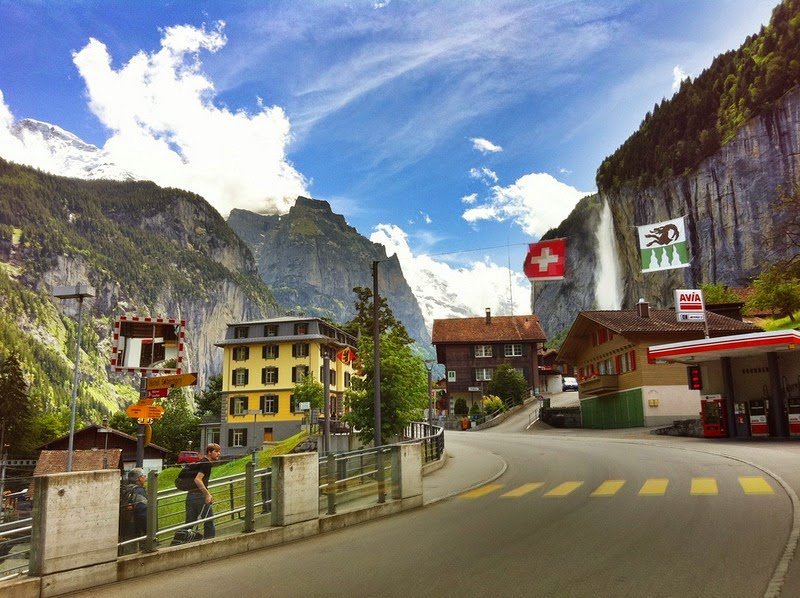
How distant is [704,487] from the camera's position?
45.6 ft

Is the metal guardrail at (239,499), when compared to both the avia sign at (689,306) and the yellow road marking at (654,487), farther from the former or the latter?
the avia sign at (689,306)

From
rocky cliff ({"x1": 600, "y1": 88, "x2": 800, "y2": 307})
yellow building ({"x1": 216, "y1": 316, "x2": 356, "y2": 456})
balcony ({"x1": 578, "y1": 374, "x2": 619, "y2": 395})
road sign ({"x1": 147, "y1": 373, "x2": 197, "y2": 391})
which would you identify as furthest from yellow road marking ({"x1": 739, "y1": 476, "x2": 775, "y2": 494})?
rocky cliff ({"x1": 600, "y1": 88, "x2": 800, "y2": 307})

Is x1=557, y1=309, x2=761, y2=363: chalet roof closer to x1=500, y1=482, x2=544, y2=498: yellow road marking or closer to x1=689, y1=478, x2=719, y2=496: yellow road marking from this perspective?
x1=500, y1=482, x2=544, y2=498: yellow road marking

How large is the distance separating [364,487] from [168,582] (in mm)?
5439

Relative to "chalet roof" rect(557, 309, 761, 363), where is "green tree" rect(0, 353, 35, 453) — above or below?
below

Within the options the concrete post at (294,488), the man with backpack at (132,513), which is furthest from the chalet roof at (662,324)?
the man with backpack at (132,513)

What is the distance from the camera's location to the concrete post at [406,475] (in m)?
14.0

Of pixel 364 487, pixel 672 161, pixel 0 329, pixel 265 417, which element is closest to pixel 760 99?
pixel 672 161

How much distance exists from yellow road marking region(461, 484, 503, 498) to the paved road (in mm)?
66

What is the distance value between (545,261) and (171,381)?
506 inches

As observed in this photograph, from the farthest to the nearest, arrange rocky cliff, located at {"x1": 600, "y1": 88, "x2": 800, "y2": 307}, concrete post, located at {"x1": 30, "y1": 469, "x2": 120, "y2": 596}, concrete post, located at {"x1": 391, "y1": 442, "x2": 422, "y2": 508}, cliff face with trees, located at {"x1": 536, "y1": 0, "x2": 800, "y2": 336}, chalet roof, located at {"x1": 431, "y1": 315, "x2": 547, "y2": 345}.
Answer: cliff face with trees, located at {"x1": 536, "y1": 0, "x2": 800, "y2": 336}, rocky cliff, located at {"x1": 600, "y1": 88, "x2": 800, "y2": 307}, chalet roof, located at {"x1": 431, "y1": 315, "x2": 547, "y2": 345}, concrete post, located at {"x1": 391, "y1": 442, "x2": 422, "y2": 508}, concrete post, located at {"x1": 30, "y1": 469, "x2": 120, "y2": 596}

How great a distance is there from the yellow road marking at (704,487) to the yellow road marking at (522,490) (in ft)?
11.5

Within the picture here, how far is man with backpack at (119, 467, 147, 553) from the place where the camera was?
869 cm

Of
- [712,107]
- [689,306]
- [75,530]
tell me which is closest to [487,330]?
[689,306]
